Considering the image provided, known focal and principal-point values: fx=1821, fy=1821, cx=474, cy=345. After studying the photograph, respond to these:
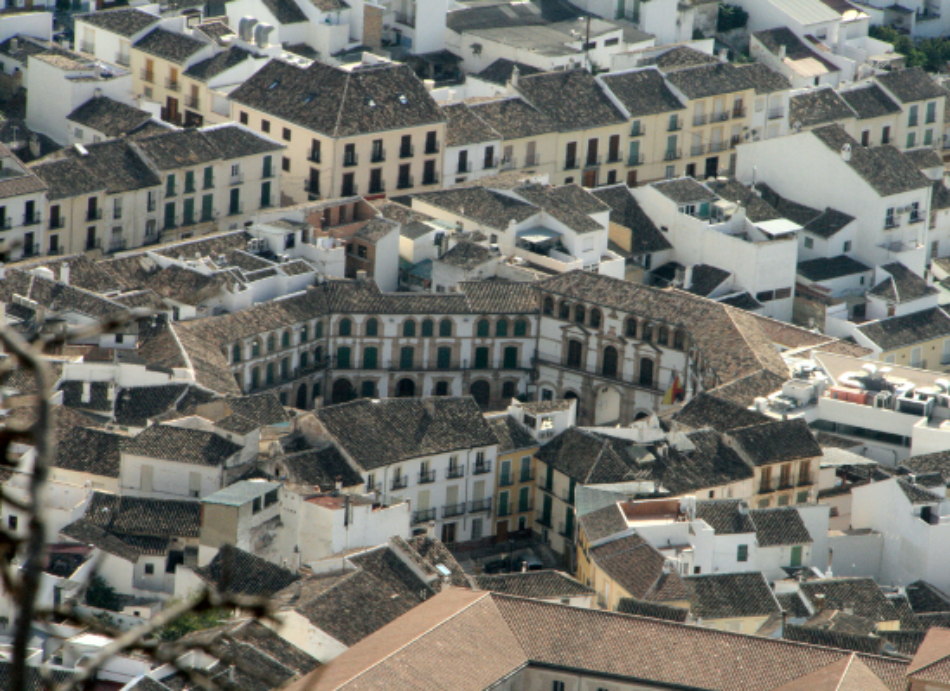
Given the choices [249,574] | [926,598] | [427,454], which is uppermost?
[249,574]

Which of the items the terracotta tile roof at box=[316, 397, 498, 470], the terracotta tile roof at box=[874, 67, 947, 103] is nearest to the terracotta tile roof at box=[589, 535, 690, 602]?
the terracotta tile roof at box=[316, 397, 498, 470]

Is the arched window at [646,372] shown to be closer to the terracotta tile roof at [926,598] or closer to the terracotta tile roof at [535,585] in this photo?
the terracotta tile roof at [926,598]

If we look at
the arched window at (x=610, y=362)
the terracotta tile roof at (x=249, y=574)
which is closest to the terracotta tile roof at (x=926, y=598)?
the arched window at (x=610, y=362)

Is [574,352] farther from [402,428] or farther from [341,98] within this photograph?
[341,98]

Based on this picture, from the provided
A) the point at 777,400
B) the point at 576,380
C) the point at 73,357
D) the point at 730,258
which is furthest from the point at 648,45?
the point at 73,357

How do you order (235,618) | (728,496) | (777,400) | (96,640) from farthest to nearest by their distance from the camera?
1. (777,400)
2. (728,496)
3. (235,618)
4. (96,640)

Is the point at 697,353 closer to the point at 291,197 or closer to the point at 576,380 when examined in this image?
the point at 576,380

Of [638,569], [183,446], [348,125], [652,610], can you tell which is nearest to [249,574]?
[183,446]
